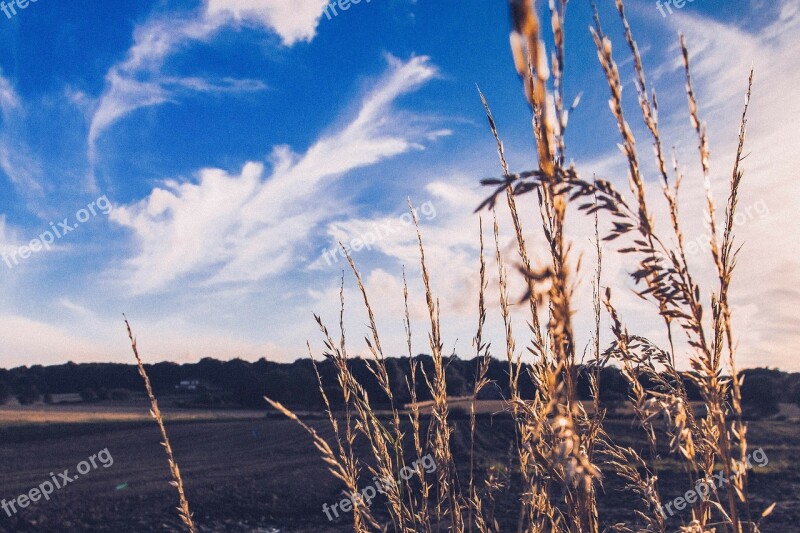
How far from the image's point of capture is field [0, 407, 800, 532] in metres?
10.0

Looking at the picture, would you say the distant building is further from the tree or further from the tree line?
the tree

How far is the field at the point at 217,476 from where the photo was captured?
1005 cm

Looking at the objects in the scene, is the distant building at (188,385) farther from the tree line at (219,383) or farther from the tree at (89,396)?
the tree at (89,396)

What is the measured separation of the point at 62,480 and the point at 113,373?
30.4 m

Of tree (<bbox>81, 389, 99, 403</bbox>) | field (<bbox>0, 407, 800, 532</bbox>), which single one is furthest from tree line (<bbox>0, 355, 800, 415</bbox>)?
field (<bbox>0, 407, 800, 532</bbox>)

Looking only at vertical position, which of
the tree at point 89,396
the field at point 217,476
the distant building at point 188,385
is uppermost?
the distant building at point 188,385

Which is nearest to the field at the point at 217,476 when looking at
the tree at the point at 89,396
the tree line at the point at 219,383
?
the tree line at the point at 219,383

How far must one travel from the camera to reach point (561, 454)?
808 millimetres

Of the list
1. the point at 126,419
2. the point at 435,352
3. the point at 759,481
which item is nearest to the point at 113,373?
the point at 126,419

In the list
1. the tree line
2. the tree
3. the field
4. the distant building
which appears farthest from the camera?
the distant building

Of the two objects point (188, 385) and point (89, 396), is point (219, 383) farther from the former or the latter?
point (89, 396)

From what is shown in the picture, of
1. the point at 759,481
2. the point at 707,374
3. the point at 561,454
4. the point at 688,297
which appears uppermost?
the point at 688,297

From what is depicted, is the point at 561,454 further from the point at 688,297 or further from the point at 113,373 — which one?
the point at 113,373

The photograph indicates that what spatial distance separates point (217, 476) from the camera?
44.6 ft
